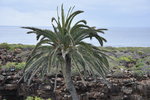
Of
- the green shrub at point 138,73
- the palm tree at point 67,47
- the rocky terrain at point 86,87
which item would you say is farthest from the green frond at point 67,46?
the green shrub at point 138,73

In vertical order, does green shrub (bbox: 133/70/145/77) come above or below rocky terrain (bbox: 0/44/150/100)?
above

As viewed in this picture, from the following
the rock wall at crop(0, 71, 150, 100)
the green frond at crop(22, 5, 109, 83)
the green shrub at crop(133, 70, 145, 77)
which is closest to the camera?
the green frond at crop(22, 5, 109, 83)

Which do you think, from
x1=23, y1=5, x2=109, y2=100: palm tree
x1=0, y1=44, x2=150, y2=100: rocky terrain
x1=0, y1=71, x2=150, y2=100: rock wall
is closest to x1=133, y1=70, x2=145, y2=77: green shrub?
x1=0, y1=44, x2=150, y2=100: rocky terrain

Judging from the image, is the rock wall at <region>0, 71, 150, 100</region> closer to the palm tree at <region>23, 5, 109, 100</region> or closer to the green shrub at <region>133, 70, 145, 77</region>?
the green shrub at <region>133, 70, 145, 77</region>

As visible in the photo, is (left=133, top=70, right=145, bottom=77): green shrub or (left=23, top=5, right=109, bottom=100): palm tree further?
(left=133, top=70, right=145, bottom=77): green shrub

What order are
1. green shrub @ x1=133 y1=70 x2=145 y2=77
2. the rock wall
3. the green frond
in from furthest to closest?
1. green shrub @ x1=133 y1=70 x2=145 y2=77
2. the rock wall
3. the green frond

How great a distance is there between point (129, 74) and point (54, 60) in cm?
1132

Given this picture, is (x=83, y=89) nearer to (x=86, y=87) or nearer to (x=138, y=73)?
(x=86, y=87)

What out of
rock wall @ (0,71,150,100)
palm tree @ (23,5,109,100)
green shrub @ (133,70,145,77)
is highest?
palm tree @ (23,5,109,100)

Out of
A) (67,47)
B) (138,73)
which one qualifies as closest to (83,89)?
(138,73)

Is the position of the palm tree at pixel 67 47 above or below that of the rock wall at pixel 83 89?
above

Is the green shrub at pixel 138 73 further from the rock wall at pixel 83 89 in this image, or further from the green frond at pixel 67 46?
the green frond at pixel 67 46

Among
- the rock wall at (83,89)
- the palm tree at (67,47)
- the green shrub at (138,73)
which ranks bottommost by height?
the rock wall at (83,89)

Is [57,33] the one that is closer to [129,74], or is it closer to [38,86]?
[38,86]
